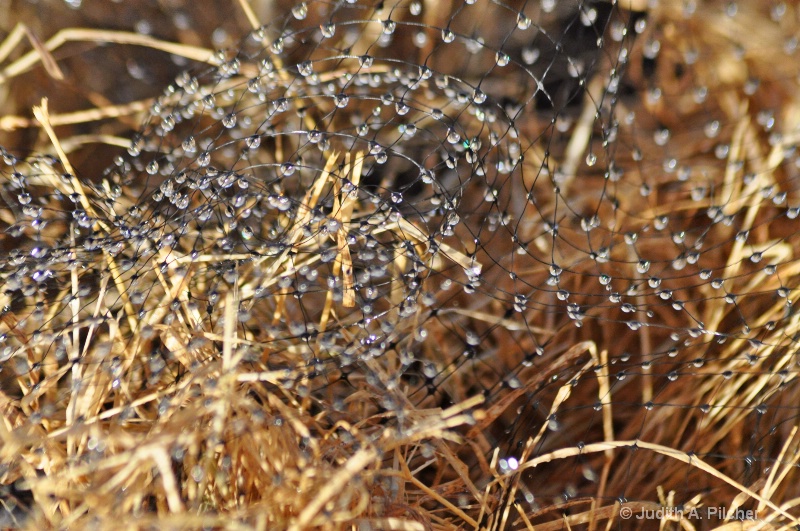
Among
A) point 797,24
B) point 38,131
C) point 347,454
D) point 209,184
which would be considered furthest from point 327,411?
point 797,24

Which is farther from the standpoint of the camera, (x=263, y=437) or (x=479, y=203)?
(x=479, y=203)

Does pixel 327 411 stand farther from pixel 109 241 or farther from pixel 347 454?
pixel 109 241

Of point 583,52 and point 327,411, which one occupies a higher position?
point 583,52

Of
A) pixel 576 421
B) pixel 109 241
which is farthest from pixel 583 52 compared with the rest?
pixel 109 241

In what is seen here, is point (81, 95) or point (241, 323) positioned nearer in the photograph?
point (241, 323)

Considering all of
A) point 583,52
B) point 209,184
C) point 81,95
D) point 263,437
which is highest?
point 583,52

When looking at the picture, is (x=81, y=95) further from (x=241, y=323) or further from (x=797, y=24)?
(x=797, y=24)
